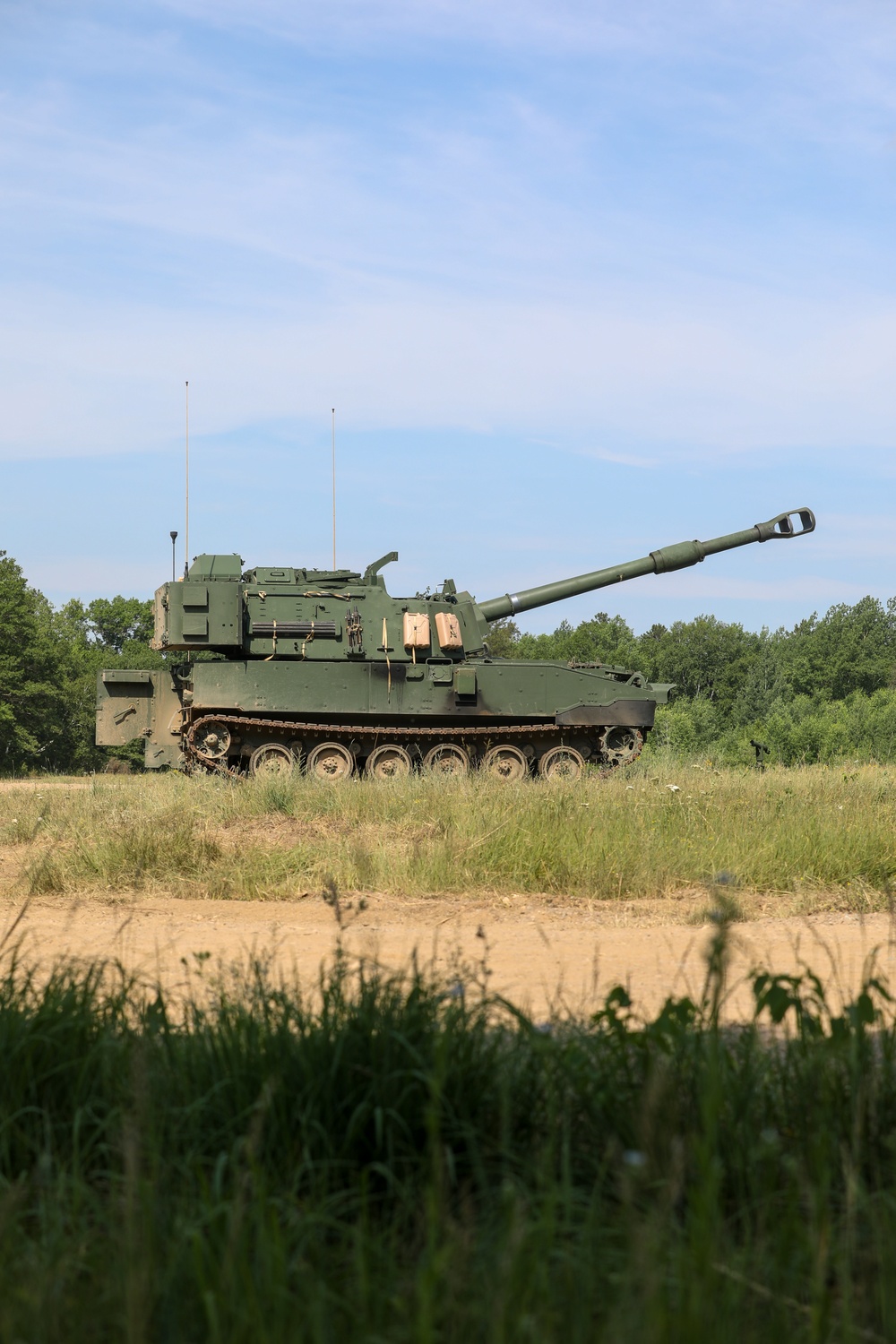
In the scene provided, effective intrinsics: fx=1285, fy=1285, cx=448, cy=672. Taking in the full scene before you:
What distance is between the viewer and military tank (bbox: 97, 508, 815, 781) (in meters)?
19.3

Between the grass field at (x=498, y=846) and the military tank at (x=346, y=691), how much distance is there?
6967 mm

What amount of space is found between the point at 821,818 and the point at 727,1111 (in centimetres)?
732

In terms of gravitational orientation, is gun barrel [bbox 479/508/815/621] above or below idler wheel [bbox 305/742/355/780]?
above

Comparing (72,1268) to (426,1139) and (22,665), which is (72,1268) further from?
(22,665)

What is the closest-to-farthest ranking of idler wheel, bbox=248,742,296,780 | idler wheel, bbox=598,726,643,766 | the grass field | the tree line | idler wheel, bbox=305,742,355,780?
1. the grass field
2. idler wheel, bbox=248,742,296,780
3. idler wheel, bbox=305,742,355,780
4. idler wheel, bbox=598,726,643,766
5. the tree line

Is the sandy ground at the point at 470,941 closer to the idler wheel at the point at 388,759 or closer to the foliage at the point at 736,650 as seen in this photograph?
the idler wheel at the point at 388,759

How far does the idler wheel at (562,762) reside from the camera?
763 inches

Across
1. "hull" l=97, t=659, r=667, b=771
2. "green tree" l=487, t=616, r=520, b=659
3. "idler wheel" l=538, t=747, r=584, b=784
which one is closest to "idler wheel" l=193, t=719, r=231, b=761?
"hull" l=97, t=659, r=667, b=771

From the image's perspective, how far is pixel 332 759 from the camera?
64.6ft

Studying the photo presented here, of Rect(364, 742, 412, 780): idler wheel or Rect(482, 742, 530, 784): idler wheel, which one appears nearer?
Rect(364, 742, 412, 780): idler wheel

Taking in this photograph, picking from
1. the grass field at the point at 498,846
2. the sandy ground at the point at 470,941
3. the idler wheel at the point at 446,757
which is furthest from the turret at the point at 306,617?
the sandy ground at the point at 470,941

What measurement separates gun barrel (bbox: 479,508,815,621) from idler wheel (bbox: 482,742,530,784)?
7.79 ft

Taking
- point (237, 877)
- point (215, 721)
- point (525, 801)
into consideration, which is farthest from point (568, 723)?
point (237, 877)

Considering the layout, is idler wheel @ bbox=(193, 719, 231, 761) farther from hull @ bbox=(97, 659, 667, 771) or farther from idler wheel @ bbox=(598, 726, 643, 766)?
idler wheel @ bbox=(598, 726, 643, 766)
